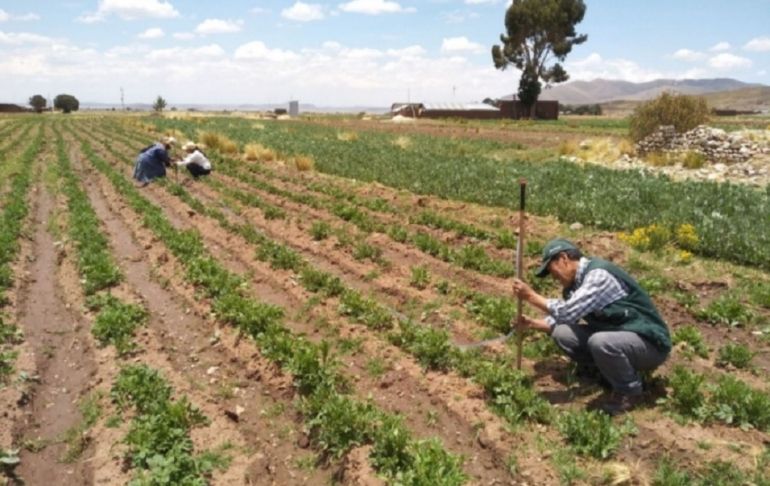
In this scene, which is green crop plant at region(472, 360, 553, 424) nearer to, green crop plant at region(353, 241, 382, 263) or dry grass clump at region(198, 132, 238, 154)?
green crop plant at region(353, 241, 382, 263)

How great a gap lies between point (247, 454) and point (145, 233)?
8.40 meters

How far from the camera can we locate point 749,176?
62.3 feet

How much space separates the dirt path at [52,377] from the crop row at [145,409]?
1.14ft

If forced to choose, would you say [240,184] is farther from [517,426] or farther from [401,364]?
[517,426]

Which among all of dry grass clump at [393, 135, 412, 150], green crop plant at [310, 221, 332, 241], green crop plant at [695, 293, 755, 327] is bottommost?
green crop plant at [695, 293, 755, 327]

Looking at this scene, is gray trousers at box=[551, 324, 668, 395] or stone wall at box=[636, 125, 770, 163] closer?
gray trousers at box=[551, 324, 668, 395]

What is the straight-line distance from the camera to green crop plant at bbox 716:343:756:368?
Answer: 6.54 metres

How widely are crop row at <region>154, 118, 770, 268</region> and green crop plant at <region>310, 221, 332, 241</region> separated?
4320 millimetres

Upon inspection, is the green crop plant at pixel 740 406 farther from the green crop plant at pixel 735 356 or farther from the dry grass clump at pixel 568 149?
the dry grass clump at pixel 568 149

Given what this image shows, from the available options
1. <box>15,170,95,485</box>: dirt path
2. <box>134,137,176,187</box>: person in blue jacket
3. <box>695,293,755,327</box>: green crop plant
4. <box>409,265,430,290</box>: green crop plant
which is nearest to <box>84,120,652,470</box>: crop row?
<box>409,265,430,290</box>: green crop plant

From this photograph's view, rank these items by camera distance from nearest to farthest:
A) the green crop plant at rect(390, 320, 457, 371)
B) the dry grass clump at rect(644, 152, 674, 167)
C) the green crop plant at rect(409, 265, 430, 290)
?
the green crop plant at rect(390, 320, 457, 371)
the green crop plant at rect(409, 265, 430, 290)
the dry grass clump at rect(644, 152, 674, 167)

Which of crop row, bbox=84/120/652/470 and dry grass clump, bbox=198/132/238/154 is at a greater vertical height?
dry grass clump, bbox=198/132/238/154

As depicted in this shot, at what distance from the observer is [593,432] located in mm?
5121

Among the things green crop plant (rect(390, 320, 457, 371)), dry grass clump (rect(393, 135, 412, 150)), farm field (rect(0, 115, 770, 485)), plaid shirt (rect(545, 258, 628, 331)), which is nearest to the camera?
farm field (rect(0, 115, 770, 485))
